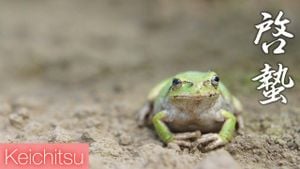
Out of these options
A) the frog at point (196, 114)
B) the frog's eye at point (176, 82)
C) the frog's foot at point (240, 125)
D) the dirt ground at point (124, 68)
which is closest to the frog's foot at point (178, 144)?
the frog at point (196, 114)

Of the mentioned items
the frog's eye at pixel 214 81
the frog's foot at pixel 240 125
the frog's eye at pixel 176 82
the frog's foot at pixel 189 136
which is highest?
the frog's eye at pixel 176 82

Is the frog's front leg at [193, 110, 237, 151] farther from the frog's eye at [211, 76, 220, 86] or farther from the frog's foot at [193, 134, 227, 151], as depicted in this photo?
the frog's eye at [211, 76, 220, 86]

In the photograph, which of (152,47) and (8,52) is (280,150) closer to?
(152,47)

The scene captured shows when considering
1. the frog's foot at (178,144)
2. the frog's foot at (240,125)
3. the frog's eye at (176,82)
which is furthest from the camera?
the frog's foot at (240,125)

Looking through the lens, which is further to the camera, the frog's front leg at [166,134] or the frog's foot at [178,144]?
the frog's front leg at [166,134]

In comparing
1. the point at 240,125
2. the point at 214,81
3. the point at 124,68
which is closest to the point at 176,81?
the point at 214,81

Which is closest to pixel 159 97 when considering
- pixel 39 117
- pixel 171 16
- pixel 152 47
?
pixel 39 117

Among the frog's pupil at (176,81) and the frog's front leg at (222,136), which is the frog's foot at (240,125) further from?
the frog's pupil at (176,81)
